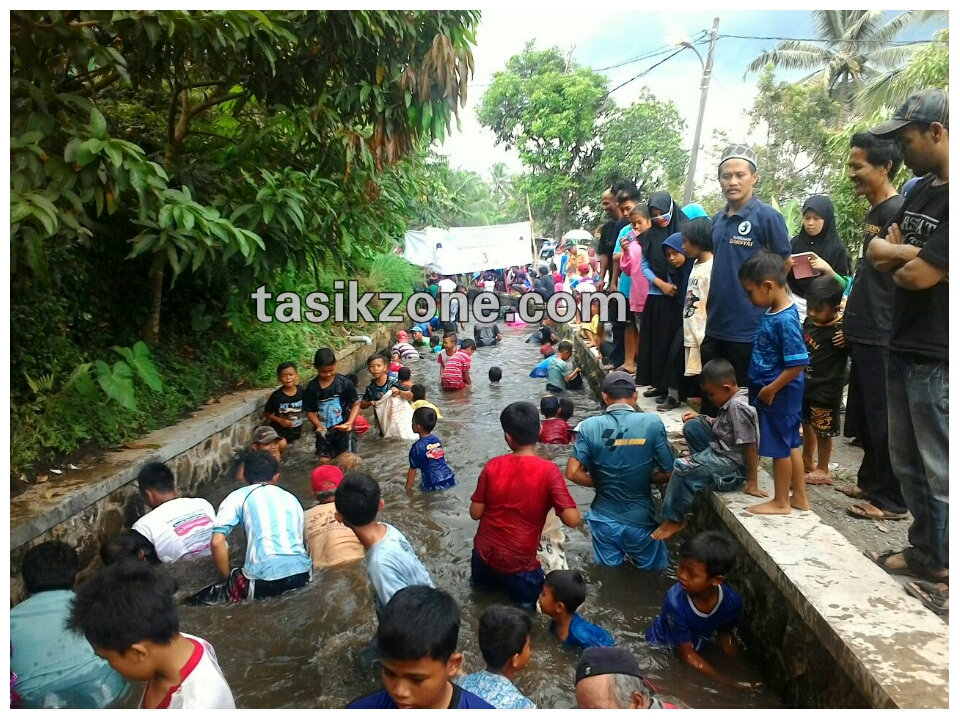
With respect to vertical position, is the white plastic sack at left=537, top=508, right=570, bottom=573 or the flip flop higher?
the flip flop

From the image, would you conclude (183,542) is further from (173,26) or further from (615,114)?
(615,114)

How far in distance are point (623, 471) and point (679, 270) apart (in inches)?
89.5

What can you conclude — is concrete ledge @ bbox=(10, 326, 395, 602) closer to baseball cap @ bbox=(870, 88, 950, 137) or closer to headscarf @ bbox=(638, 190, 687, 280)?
headscarf @ bbox=(638, 190, 687, 280)

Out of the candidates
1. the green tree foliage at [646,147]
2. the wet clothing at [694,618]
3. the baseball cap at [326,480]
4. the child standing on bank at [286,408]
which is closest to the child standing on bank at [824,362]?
the wet clothing at [694,618]

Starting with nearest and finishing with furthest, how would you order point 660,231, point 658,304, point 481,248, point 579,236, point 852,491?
point 852,491
point 658,304
point 660,231
point 481,248
point 579,236

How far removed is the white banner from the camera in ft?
38.3

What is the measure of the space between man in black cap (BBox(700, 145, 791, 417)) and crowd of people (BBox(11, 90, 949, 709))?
1cm

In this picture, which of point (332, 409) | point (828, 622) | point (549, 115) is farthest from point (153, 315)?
point (549, 115)

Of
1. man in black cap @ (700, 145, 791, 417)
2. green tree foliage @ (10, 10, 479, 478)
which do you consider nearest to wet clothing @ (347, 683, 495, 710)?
green tree foliage @ (10, 10, 479, 478)

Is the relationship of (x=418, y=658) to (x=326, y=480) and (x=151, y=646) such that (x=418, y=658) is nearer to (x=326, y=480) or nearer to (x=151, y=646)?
(x=151, y=646)

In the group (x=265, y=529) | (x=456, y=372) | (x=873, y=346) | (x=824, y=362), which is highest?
(x=873, y=346)

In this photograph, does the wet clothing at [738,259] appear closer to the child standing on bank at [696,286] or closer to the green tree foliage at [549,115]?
the child standing on bank at [696,286]

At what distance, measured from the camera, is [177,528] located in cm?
340

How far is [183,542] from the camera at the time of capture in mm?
3414
